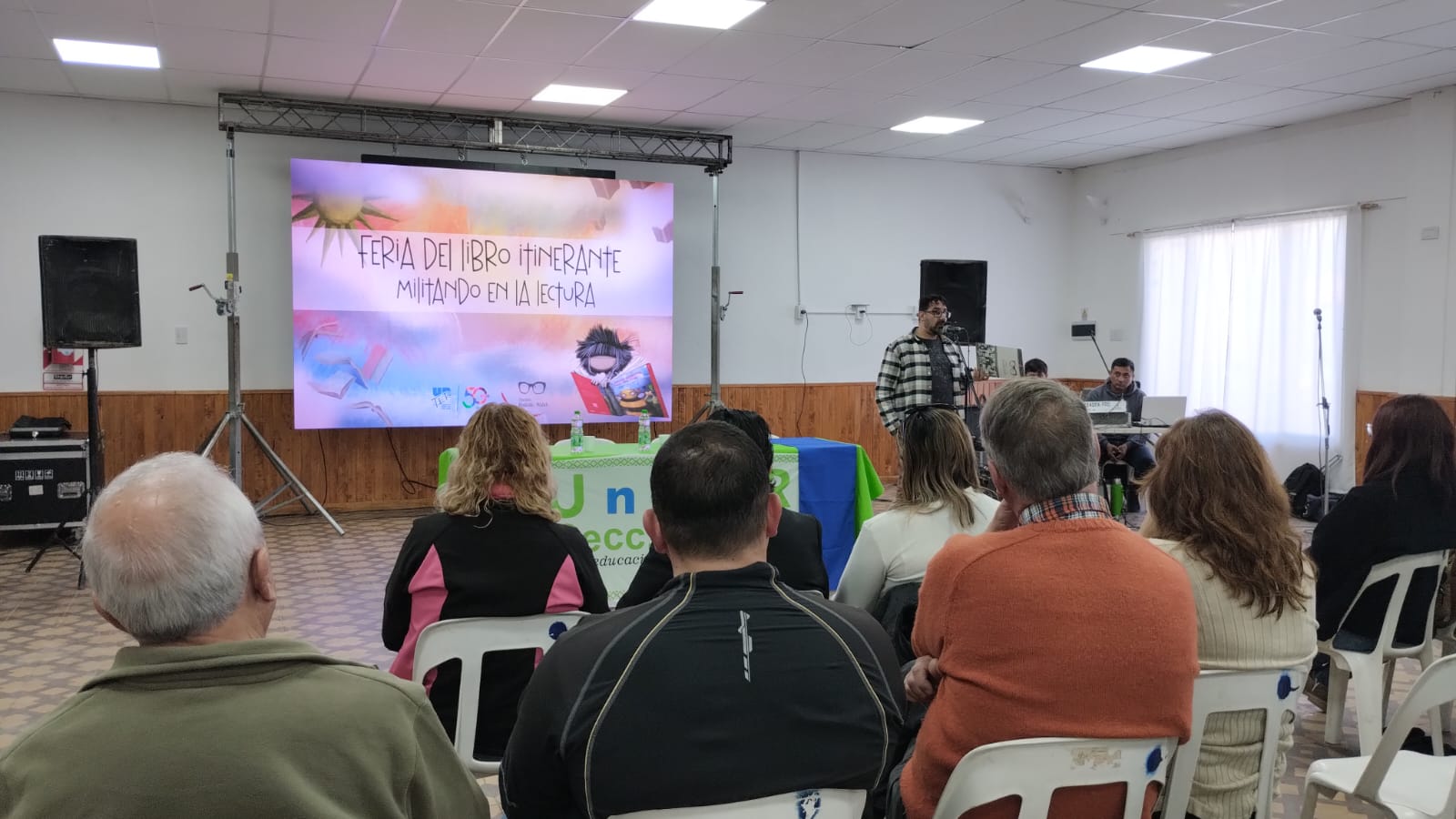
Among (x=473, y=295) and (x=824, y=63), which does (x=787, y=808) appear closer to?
A: (x=824, y=63)

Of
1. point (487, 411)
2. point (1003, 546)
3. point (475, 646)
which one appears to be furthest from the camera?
point (487, 411)

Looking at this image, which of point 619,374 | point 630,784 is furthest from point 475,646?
point 619,374

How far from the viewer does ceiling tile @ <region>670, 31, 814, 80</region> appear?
581 cm

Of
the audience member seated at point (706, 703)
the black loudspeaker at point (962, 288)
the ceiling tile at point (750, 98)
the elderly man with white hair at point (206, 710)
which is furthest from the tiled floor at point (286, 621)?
the black loudspeaker at point (962, 288)

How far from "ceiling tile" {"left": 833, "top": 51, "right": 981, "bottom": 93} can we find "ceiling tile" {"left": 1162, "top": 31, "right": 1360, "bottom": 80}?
140cm

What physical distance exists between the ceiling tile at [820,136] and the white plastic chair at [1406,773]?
6.68 metres

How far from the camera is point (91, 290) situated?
231 inches

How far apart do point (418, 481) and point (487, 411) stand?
5822 millimetres

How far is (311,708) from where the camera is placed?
1129 millimetres

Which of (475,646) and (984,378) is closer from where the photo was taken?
(475,646)

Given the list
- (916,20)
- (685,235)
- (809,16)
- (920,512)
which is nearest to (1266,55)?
(916,20)

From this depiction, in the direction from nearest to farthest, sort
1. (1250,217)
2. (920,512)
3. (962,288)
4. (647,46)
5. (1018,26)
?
1. (920,512)
2. (1018,26)
3. (647,46)
4. (1250,217)
5. (962,288)

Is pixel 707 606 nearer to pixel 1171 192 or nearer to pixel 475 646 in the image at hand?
pixel 475 646

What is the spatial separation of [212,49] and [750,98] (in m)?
3.38
